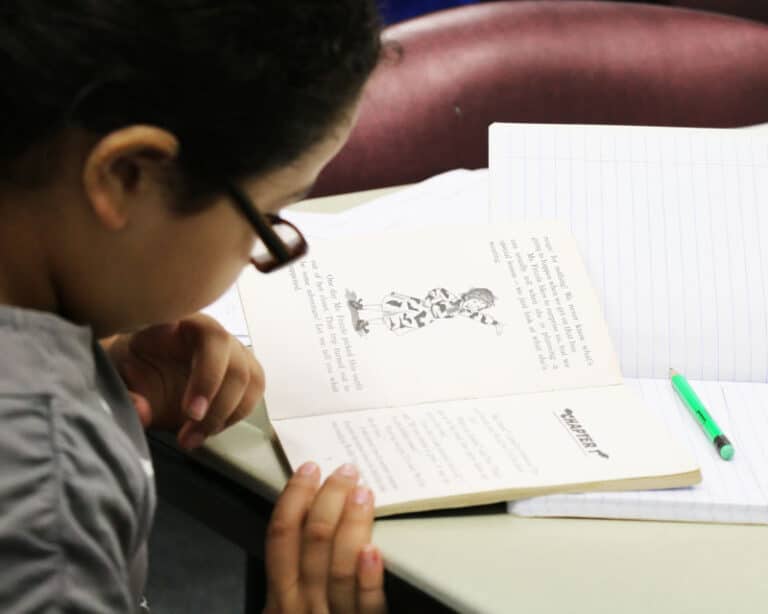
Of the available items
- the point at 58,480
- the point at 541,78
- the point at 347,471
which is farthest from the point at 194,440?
the point at 541,78

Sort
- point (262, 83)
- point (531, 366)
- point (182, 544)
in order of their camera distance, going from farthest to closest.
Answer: point (182, 544) < point (531, 366) < point (262, 83)

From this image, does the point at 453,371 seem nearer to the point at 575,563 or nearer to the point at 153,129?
the point at 575,563

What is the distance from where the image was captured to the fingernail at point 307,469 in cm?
79

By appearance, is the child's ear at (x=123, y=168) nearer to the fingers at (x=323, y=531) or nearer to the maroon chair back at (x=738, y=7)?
the fingers at (x=323, y=531)

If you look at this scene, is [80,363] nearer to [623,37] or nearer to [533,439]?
[533,439]

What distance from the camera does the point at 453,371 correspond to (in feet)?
2.92

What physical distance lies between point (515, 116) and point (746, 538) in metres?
0.98

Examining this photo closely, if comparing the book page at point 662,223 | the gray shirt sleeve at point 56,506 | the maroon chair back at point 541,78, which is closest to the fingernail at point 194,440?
the gray shirt sleeve at point 56,506

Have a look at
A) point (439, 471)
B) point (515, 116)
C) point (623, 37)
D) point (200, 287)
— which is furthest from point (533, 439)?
point (623, 37)

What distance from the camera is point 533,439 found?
2.71 ft

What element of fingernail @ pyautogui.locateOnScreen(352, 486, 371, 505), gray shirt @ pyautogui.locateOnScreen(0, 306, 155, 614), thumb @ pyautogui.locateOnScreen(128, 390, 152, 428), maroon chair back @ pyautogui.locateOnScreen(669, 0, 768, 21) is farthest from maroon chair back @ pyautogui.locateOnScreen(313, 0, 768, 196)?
gray shirt @ pyautogui.locateOnScreen(0, 306, 155, 614)

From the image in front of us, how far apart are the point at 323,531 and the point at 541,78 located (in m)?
1.07

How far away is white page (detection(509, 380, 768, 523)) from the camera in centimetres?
79

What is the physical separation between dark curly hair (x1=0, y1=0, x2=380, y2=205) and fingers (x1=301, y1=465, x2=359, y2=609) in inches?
9.3
